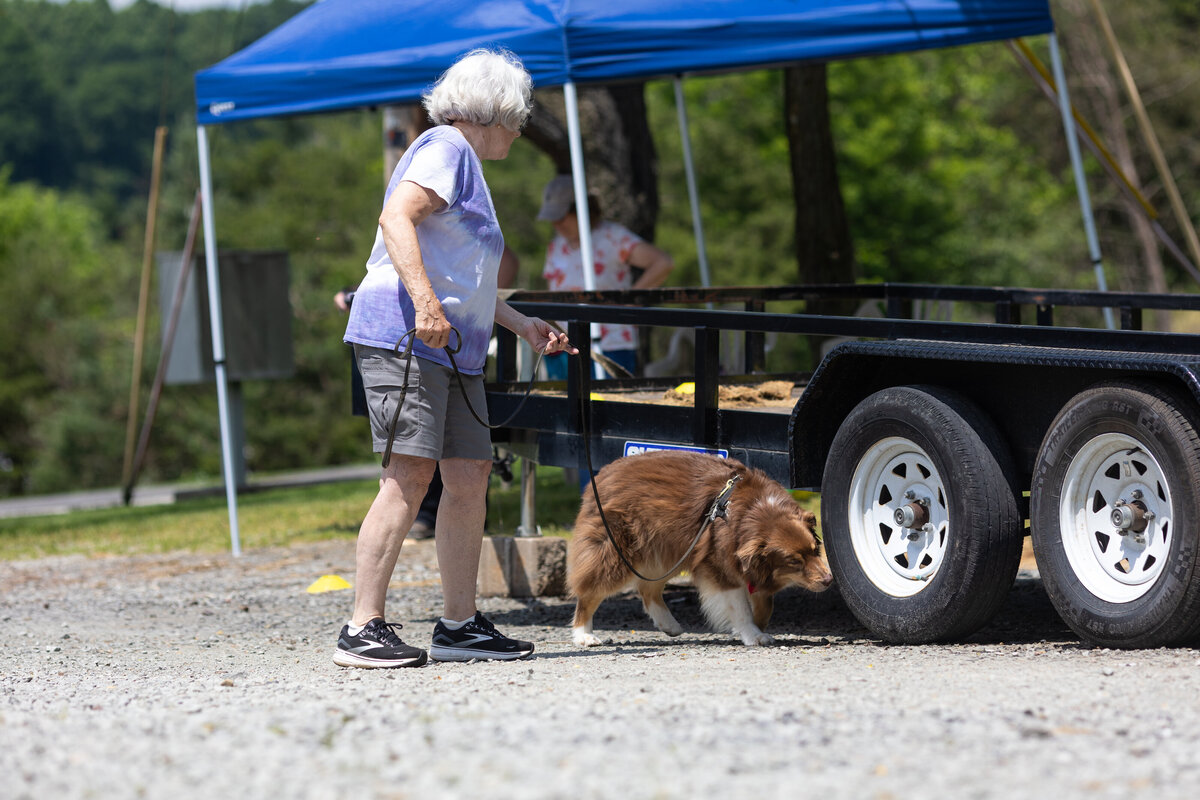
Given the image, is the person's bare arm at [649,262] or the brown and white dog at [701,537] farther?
the person's bare arm at [649,262]

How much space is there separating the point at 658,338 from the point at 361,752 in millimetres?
5864

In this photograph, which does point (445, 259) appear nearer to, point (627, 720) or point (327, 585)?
point (627, 720)

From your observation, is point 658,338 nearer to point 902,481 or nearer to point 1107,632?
point 902,481

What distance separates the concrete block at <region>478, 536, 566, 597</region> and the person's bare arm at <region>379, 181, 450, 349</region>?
8.88 ft

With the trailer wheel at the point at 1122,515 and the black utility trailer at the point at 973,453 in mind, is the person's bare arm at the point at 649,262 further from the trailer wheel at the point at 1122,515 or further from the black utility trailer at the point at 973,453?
the trailer wheel at the point at 1122,515

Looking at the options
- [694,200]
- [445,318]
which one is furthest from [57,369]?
[445,318]

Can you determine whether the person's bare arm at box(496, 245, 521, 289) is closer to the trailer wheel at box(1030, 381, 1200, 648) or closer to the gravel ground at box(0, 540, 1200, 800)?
the gravel ground at box(0, 540, 1200, 800)

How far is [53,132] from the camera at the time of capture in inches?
4683

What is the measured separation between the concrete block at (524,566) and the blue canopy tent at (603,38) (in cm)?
175

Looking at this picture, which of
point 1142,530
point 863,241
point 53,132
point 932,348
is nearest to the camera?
point 1142,530

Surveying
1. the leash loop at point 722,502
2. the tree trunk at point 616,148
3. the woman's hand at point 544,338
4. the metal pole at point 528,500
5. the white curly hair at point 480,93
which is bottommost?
the metal pole at point 528,500

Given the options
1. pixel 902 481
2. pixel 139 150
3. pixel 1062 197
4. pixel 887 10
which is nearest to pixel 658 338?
pixel 887 10

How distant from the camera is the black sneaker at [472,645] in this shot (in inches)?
205

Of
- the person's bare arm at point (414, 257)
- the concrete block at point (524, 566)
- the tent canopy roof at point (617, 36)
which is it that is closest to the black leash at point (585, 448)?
the person's bare arm at point (414, 257)
